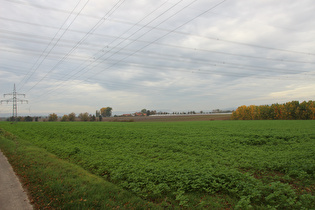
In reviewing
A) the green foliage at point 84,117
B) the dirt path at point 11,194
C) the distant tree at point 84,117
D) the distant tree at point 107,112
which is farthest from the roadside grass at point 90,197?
the distant tree at point 107,112

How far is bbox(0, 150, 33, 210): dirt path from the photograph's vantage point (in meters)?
6.34

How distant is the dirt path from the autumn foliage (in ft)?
294

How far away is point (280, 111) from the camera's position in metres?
78.8

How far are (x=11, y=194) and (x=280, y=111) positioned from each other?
9121 centimetres

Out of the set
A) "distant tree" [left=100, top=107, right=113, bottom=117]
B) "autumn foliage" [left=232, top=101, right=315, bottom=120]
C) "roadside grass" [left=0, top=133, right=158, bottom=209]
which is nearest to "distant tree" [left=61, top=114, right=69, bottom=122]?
"distant tree" [left=100, top=107, right=113, bottom=117]

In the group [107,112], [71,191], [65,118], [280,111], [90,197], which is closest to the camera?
[90,197]

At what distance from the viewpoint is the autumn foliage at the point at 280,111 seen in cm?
7266

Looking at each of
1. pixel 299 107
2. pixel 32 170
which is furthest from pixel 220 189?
pixel 299 107

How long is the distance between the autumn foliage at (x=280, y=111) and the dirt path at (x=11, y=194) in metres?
89.5

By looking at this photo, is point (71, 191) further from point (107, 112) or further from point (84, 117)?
point (107, 112)

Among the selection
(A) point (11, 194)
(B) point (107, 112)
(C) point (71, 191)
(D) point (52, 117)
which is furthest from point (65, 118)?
(C) point (71, 191)

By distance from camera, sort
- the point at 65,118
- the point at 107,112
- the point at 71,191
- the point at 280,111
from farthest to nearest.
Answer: the point at 107,112 < the point at 65,118 < the point at 280,111 < the point at 71,191

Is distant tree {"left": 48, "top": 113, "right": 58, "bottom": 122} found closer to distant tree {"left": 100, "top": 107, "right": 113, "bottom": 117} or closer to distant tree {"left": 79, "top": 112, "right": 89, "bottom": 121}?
distant tree {"left": 79, "top": 112, "right": 89, "bottom": 121}

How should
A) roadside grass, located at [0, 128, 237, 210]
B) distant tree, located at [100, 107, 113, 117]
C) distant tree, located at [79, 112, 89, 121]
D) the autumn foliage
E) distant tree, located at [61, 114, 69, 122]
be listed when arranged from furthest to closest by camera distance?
distant tree, located at [100, 107, 113, 117] → distant tree, located at [61, 114, 69, 122] → distant tree, located at [79, 112, 89, 121] → the autumn foliage → roadside grass, located at [0, 128, 237, 210]
